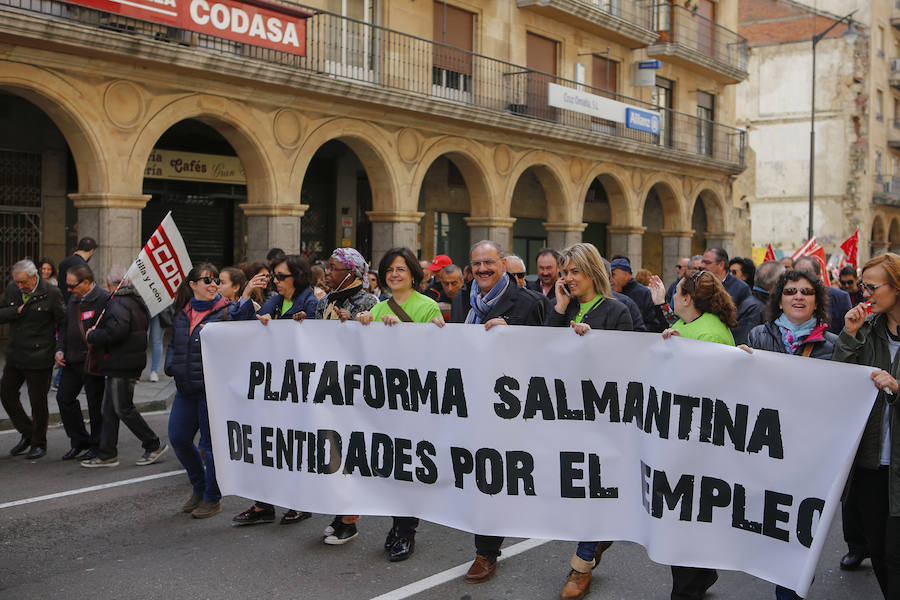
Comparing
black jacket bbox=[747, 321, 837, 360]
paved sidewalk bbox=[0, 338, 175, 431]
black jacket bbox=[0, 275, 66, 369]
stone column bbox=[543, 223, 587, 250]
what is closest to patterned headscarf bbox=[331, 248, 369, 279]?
black jacket bbox=[747, 321, 837, 360]

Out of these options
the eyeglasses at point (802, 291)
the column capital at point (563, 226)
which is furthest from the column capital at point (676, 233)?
the eyeglasses at point (802, 291)

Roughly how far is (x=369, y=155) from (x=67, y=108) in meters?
6.25

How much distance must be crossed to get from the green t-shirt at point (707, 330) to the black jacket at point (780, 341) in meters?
0.13

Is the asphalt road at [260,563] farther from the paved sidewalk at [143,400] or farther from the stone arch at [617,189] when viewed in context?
the stone arch at [617,189]

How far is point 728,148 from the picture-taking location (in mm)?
30391

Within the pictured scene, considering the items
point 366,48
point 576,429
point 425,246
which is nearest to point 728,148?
point 425,246

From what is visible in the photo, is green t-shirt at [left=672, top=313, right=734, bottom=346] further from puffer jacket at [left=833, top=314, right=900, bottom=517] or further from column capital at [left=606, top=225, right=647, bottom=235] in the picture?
column capital at [left=606, top=225, right=647, bottom=235]

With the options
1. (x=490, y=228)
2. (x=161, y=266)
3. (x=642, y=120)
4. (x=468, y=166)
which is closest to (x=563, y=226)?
(x=490, y=228)

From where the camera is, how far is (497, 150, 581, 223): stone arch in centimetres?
2164

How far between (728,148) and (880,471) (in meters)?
27.9

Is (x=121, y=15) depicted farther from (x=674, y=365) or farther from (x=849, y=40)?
(x=849, y=40)

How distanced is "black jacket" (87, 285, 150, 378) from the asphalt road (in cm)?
123

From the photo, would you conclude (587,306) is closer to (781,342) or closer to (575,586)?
(781,342)

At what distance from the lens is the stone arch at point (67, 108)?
12680mm
